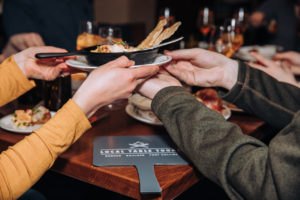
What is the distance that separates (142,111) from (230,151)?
0.49 metres

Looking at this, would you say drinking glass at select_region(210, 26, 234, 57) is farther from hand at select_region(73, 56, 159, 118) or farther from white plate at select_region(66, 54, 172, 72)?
hand at select_region(73, 56, 159, 118)

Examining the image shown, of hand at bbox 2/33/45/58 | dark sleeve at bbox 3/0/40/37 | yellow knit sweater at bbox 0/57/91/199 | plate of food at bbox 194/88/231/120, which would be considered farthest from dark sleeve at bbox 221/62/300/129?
dark sleeve at bbox 3/0/40/37

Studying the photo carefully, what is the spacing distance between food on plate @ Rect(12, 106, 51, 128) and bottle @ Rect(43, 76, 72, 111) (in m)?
0.09

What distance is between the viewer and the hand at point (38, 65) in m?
1.13

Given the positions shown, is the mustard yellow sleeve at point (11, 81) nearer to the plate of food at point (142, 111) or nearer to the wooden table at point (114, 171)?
the wooden table at point (114, 171)

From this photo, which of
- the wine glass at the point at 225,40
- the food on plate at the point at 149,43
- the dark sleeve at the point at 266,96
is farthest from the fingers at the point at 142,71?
the wine glass at the point at 225,40

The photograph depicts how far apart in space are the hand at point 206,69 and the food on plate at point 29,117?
497mm

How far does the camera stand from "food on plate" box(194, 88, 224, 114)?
123 centimetres

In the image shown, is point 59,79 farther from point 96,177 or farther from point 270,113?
point 270,113

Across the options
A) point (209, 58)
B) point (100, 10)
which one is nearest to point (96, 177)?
point (209, 58)

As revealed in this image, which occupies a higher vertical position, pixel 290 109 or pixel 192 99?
pixel 192 99

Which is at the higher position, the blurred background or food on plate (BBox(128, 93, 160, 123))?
the blurred background

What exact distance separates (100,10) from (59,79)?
4.00m

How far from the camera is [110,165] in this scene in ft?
2.73
